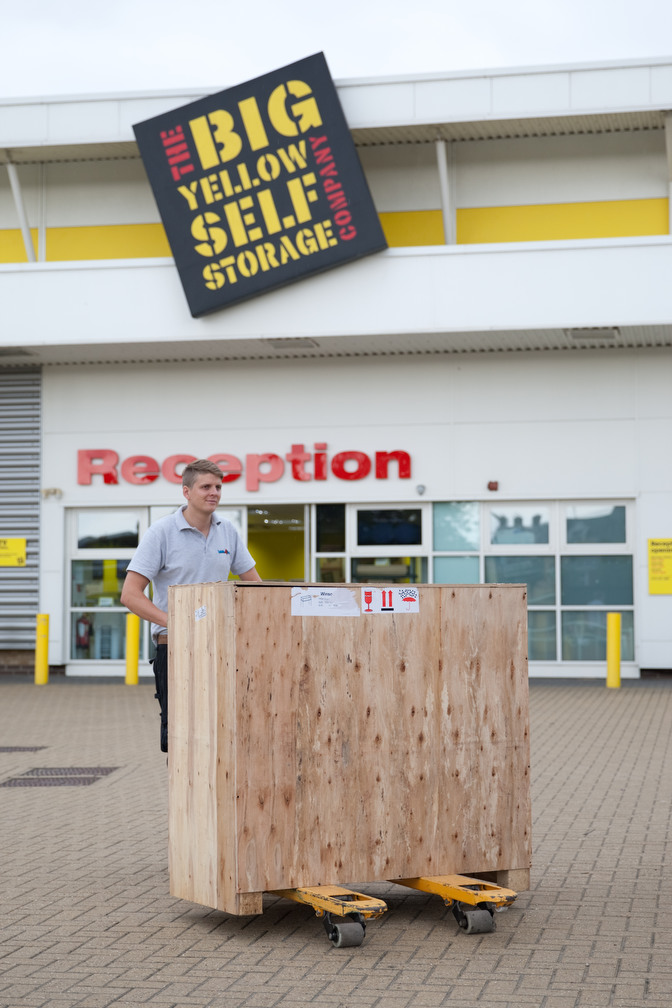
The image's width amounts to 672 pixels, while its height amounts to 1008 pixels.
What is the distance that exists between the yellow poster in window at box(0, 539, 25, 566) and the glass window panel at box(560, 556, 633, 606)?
826 cm

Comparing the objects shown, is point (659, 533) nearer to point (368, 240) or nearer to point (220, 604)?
point (368, 240)

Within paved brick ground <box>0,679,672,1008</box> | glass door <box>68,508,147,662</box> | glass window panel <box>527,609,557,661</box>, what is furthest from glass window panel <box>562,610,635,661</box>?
paved brick ground <box>0,679,672,1008</box>

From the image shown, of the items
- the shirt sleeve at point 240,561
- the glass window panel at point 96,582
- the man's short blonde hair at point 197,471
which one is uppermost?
the man's short blonde hair at point 197,471

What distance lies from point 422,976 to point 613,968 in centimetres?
72

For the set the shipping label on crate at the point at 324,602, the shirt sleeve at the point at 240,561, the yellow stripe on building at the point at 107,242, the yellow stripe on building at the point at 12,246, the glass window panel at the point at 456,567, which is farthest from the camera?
the yellow stripe on building at the point at 12,246

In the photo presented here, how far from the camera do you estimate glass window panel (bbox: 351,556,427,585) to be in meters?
19.1

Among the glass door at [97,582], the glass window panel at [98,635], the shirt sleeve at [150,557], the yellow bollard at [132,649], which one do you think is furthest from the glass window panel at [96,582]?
the shirt sleeve at [150,557]

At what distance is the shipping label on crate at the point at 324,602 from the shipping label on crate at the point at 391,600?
0.06 m

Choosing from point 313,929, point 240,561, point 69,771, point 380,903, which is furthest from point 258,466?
point 380,903

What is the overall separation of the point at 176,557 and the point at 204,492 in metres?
0.38

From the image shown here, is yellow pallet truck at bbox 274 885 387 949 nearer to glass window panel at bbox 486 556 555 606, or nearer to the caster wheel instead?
the caster wheel

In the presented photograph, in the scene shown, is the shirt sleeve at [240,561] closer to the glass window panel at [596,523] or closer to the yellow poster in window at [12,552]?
the glass window panel at [596,523]

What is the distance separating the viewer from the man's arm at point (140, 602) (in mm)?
6191

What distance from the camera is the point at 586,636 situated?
18.6 meters
